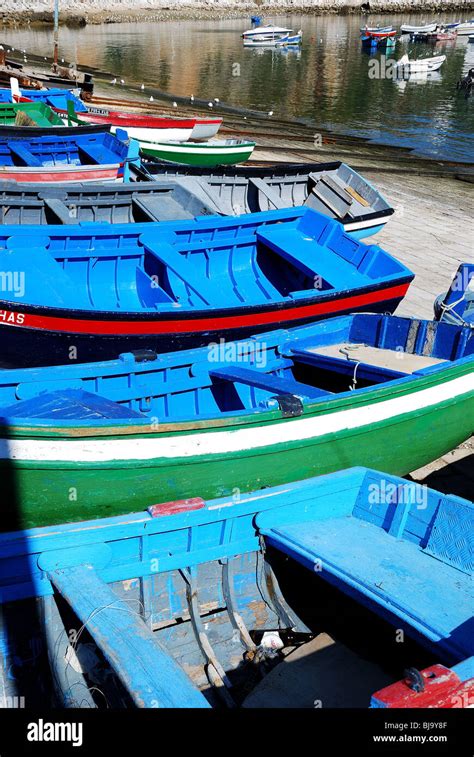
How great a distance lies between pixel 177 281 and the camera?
37.6 feet

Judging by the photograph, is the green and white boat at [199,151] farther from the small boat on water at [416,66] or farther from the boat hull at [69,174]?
the small boat on water at [416,66]

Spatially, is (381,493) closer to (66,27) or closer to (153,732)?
(153,732)

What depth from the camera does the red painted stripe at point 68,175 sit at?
1465 cm

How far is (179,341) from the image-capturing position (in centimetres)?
1091

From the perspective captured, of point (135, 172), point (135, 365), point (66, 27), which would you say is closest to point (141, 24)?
point (66, 27)

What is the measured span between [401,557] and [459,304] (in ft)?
16.7

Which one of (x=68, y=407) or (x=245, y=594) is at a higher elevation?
(x=68, y=407)

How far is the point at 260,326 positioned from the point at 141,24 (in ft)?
290

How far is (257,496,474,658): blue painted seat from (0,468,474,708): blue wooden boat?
0.04 ft

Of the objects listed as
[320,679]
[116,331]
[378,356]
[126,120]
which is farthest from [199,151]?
[320,679]

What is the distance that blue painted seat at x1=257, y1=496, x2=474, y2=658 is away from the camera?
5746mm

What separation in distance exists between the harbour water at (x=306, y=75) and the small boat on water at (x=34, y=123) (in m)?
17.0

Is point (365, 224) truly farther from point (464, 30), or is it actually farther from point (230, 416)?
point (464, 30)

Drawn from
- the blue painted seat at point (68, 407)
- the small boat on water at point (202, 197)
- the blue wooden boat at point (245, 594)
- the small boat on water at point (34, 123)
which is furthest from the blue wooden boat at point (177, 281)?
the small boat on water at point (34, 123)
